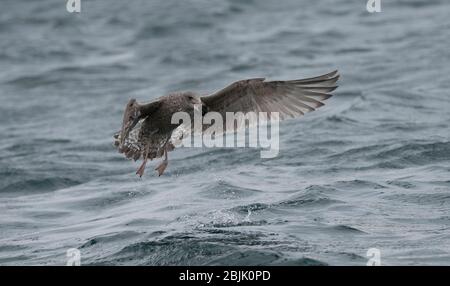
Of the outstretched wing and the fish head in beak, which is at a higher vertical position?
the outstretched wing

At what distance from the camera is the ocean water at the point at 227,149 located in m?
10.1

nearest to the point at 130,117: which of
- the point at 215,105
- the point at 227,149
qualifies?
the point at 215,105

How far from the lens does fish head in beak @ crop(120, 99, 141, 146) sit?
10047mm

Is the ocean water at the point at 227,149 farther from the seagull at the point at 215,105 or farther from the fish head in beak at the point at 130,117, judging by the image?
the fish head in beak at the point at 130,117

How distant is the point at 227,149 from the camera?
1552cm

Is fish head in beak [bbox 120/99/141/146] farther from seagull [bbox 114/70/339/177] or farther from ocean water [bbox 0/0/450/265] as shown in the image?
ocean water [bbox 0/0/450/265]

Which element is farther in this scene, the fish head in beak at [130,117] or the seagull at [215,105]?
the seagull at [215,105]

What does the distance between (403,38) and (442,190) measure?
12.1 meters

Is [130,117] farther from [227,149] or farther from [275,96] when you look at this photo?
[227,149]

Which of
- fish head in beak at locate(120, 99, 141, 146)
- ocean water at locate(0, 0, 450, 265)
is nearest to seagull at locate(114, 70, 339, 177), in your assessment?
Result: fish head in beak at locate(120, 99, 141, 146)

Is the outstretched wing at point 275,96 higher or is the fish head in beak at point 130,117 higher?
the outstretched wing at point 275,96

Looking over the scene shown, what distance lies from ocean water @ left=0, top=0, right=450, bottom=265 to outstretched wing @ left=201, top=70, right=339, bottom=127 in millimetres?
1237

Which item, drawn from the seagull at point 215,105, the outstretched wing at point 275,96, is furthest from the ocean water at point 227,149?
the outstretched wing at point 275,96

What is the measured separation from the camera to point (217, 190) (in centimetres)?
1260
